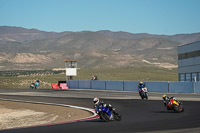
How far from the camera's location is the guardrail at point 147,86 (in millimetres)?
47369

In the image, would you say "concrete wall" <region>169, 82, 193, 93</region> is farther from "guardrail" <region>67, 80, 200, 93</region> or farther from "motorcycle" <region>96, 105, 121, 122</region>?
"motorcycle" <region>96, 105, 121, 122</region>

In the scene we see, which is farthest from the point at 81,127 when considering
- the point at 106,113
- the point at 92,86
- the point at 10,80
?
the point at 10,80

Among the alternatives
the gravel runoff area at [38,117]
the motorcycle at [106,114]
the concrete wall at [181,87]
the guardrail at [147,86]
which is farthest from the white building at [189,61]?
the motorcycle at [106,114]

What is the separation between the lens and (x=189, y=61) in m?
62.5

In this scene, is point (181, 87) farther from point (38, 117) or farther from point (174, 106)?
point (38, 117)

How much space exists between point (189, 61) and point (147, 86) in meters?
13.7

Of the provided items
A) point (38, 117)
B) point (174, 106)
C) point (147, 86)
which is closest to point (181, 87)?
point (147, 86)

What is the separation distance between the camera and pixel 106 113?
62.0 ft

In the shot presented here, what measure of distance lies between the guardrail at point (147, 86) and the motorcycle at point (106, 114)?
28.9 m

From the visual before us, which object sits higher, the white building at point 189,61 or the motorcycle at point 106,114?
the white building at point 189,61

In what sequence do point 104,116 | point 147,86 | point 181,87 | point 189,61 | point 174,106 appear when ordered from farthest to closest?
point 189,61 < point 147,86 < point 181,87 < point 174,106 < point 104,116

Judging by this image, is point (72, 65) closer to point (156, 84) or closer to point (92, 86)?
point (92, 86)

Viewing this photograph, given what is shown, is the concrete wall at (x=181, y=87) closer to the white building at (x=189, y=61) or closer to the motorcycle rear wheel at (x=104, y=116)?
the white building at (x=189, y=61)

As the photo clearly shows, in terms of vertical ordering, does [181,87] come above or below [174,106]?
above
